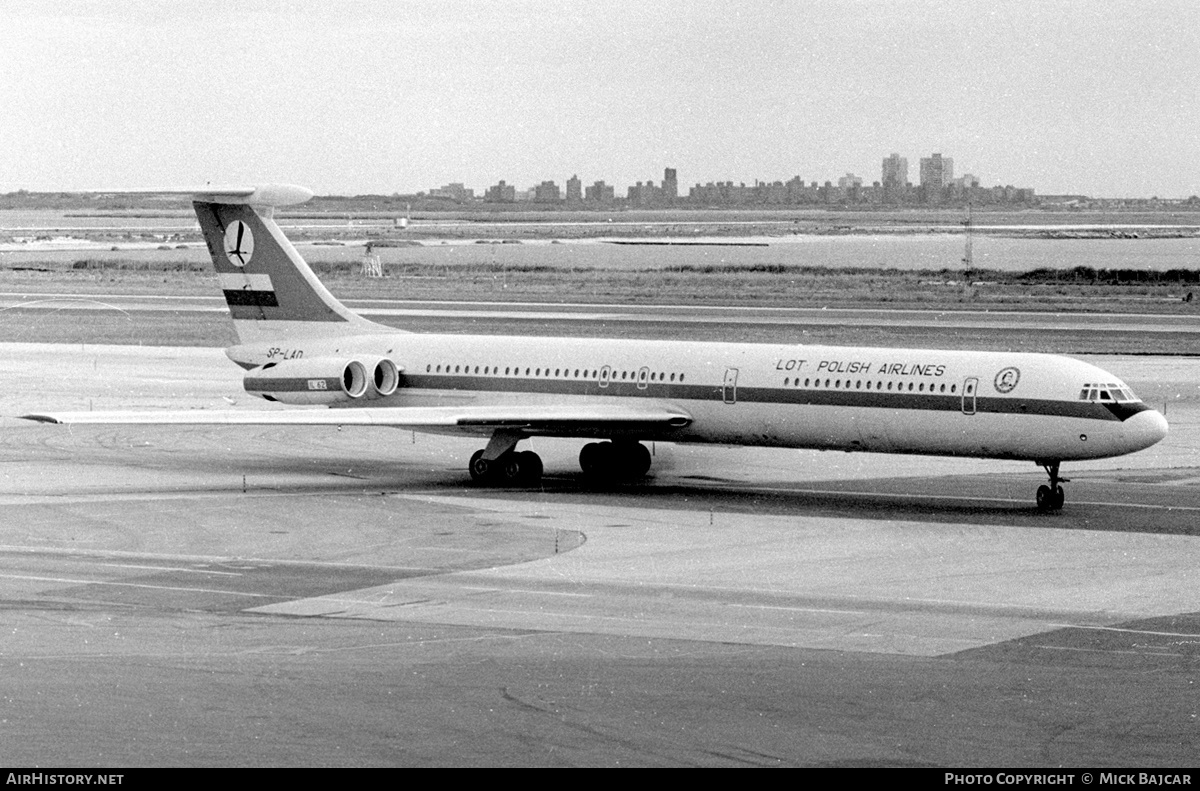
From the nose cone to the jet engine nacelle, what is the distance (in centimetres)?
1422

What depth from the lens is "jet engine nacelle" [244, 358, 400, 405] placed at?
35531mm

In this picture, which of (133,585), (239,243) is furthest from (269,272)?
(133,585)

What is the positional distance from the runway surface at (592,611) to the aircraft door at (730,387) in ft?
5.68

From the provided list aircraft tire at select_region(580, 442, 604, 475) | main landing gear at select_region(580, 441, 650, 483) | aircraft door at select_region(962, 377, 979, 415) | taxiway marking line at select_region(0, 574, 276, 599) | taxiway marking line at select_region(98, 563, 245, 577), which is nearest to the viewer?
taxiway marking line at select_region(0, 574, 276, 599)

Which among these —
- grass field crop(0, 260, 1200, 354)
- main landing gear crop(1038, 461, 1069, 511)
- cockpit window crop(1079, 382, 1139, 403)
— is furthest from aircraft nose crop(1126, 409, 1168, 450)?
grass field crop(0, 260, 1200, 354)

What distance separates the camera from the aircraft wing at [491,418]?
104 feet

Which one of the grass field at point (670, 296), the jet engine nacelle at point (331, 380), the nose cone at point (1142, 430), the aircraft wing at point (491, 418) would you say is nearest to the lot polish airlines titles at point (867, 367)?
the aircraft wing at point (491, 418)

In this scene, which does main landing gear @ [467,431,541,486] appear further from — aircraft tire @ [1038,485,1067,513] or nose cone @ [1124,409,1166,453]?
nose cone @ [1124,409,1166,453]

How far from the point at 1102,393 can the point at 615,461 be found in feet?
31.0

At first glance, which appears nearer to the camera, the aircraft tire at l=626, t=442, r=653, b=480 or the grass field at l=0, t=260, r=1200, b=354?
the aircraft tire at l=626, t=442, r=653, b=480

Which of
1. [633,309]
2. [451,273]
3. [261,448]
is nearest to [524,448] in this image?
[261,448]

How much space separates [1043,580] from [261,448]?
65.9ft

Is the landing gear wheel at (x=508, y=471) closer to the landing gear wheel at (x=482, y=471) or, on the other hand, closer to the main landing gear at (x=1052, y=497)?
the landing gear wheel at (x=482, y=471)
